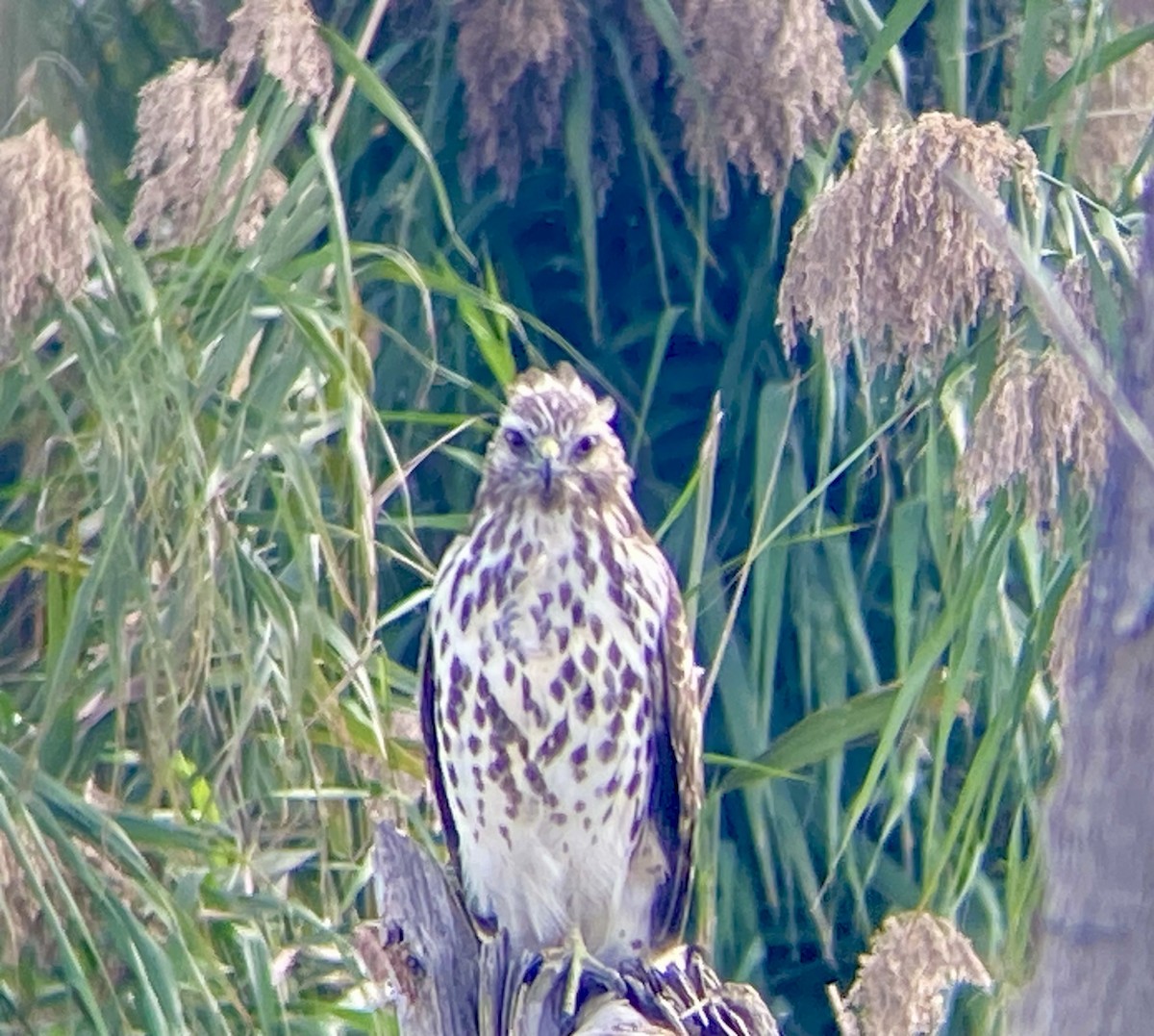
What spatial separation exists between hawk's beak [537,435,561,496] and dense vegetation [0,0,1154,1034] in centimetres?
16

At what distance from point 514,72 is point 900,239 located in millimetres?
881

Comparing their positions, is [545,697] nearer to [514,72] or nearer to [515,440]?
[515,440]

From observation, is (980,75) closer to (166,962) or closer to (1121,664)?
(166,962)

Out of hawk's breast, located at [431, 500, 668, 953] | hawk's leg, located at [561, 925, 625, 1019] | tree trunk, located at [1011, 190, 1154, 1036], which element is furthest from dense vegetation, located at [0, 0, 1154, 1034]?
tree trunk, located at [1011, 190, 1154, 1036]

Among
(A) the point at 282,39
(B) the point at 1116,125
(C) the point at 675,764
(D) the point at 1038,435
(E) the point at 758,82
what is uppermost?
(A) the point at 282,39

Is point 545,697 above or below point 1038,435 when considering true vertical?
below

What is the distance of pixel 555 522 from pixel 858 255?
702mm

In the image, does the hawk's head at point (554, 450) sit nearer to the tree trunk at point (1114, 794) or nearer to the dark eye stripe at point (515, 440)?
the dark eye stripe at point (515, 440)

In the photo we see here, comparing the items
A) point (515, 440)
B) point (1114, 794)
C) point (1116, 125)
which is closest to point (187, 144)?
point (515, 440)

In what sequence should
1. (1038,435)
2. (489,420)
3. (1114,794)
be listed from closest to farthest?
(1114,794) → (1038,435) → (489,420)

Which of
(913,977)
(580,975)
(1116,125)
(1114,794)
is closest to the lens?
(1114,794)

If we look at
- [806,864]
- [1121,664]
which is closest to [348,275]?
[806,864]

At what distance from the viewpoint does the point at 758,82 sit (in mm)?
2744

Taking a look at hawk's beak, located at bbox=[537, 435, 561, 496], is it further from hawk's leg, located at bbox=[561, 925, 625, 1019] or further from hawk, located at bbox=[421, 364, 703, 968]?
hawk's leg, located at bbox=[561, 925, 625, 1019]
